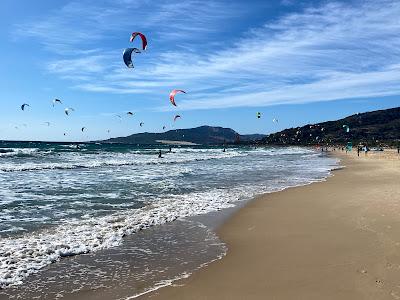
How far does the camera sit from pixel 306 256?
7.27m

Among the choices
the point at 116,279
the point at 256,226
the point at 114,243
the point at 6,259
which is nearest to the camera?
the point at 116,279

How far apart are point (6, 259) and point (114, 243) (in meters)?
2.07

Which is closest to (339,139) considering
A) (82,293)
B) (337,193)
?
(337,193)

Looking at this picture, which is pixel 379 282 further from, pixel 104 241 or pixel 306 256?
pixel 104 241

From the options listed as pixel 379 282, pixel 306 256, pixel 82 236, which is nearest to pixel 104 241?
pixel 82 236

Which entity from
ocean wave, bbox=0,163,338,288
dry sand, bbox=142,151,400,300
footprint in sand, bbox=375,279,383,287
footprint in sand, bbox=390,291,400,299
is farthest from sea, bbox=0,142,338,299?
footprint in sand, bbox=390,291,400,299

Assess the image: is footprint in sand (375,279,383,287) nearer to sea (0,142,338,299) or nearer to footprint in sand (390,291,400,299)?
footprint in sand (390,291,400,299)

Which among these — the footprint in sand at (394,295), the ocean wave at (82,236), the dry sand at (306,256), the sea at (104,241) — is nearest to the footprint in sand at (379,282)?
the dry sand at (306,256)

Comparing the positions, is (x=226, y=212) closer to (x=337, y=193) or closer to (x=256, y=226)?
(x=256, y=226)

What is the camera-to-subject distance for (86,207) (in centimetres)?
1291

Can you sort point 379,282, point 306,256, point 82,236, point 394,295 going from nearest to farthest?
1. point 394,295
2. point 379,282
3. point 306,256
4. point 82,236

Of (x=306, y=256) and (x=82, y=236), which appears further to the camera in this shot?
(x=82, y=236)

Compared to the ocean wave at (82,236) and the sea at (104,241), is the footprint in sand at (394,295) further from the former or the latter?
the ocean wave at (82,236)

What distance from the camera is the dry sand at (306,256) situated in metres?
5.59
